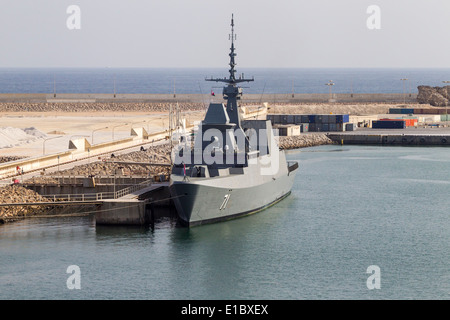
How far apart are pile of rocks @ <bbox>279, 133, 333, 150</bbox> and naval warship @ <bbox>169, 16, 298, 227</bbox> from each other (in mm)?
38046

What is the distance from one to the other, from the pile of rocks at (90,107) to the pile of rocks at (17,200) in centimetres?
8239

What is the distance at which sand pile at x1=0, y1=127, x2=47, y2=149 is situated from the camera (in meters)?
74.3

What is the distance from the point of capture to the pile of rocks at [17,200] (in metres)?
47.8

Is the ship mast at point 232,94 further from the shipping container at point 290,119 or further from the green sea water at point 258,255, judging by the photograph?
the shipping container at point 290,119

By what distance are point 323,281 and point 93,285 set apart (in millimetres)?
10308

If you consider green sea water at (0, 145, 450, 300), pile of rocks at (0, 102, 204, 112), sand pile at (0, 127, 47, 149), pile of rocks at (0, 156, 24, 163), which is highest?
pile of rocks at (0, 102, 204, 112)

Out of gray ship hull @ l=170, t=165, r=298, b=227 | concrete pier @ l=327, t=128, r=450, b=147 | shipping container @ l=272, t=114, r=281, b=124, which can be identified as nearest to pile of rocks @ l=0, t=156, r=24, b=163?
gray ship hull @ l=170, t=165, r=298, b=227

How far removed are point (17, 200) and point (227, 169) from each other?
13.0 m

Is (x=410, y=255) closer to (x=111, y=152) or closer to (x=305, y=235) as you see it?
(x=305, y=235)

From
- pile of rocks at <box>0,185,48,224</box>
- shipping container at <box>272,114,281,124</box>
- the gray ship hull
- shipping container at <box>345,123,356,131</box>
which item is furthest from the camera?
shipping container at <box>272,114,281,124</box>

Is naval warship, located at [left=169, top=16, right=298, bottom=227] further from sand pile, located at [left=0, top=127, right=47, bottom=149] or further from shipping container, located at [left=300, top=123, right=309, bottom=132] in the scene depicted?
shipping container, located at [left=300, top=123, right=309, bottom=132]

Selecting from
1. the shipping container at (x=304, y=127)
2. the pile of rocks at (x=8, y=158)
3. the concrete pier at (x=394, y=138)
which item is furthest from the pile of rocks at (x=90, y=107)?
the pile of rocks at (x=8, y=158)

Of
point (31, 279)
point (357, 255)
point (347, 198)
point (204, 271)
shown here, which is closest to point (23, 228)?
point (31, 279)
